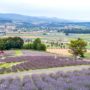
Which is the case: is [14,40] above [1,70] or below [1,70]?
below

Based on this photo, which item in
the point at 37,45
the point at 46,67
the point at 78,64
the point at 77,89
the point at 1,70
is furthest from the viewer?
the point at 37,45

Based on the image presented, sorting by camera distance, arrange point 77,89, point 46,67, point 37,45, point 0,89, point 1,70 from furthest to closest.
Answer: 1. point 37,45
2. point 46,67
3. point 1,70
4. point 0,89
5. point 77,89

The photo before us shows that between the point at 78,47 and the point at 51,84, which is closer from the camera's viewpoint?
the point at 51,84

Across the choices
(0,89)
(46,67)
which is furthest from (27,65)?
(0,89)

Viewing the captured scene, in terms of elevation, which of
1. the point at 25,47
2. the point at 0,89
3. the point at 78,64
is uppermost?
the point at 0,89

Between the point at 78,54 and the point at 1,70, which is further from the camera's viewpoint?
the point at 78,54

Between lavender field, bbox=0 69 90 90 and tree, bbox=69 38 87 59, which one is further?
tree, bbox=69 38 87 59

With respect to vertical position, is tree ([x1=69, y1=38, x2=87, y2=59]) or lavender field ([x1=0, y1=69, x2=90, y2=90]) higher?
lavender field ([x1=0, y1=69, x2=90, y2=90])

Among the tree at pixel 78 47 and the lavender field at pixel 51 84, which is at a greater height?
the lavender field at pixel 51 84

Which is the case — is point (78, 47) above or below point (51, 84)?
below

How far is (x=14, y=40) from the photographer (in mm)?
86250

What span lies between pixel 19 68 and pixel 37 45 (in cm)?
5321

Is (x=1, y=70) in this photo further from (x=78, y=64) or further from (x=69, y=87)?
(x=69, y=87)

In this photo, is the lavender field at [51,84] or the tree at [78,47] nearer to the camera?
the lavender field at [51,84]
